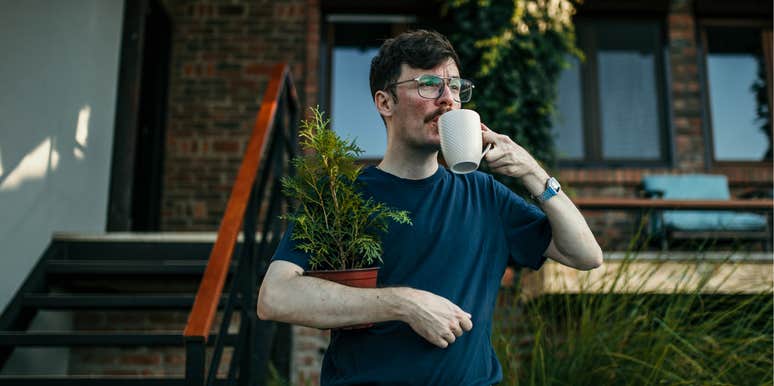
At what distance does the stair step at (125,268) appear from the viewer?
3574mm

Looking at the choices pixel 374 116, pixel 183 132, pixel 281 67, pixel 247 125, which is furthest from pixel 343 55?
pixel 281 67

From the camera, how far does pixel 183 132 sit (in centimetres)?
555

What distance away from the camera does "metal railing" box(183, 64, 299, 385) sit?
A: 7.20 feet

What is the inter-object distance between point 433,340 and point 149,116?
190 inches

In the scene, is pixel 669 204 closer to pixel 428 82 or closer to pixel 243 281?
pixel 243 281

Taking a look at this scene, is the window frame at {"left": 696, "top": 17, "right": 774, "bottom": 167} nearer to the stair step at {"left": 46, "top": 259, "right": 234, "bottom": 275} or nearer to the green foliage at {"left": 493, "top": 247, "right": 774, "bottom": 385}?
the green foliage at {"left": 493, "top": 247, "right": 774, "bottom": 385}

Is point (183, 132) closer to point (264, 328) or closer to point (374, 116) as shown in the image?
point (374, 116)

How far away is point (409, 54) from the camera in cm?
139

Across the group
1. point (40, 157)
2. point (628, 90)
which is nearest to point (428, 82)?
point (40, 157)

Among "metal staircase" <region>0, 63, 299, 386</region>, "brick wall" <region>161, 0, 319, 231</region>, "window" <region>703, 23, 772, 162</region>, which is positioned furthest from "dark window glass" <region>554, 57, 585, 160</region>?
"metal staircase" <region>0, 63, 299, 386</region>

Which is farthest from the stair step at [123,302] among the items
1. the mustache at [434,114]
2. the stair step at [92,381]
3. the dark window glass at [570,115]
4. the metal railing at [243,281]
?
the dark window glass at [570,115]

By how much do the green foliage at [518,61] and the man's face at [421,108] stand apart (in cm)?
309

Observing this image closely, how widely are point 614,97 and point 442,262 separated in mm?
5000

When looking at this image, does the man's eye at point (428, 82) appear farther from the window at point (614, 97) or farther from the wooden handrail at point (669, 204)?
the window at point (614, 97)
